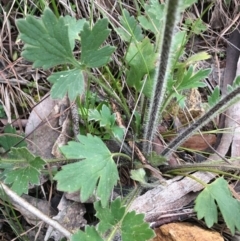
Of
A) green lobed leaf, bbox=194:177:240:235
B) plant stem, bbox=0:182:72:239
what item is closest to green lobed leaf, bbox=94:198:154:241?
plant stem, bbox=0:182:72:239

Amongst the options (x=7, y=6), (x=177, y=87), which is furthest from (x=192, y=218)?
(x=7, y=6)

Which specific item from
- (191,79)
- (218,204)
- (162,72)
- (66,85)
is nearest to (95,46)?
(66,85)

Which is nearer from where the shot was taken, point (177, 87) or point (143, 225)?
point (143, 225)

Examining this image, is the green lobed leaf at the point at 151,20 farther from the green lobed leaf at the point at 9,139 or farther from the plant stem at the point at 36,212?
the plant stem at the point at 36,212

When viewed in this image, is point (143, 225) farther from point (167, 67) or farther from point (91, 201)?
point (167, 67)

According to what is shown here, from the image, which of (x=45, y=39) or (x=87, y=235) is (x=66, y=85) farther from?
(x=87, y=235)

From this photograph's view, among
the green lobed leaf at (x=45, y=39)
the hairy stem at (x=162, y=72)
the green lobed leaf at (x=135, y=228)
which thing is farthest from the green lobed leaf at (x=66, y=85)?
the green lobed leaf at (x=135, y=228)
